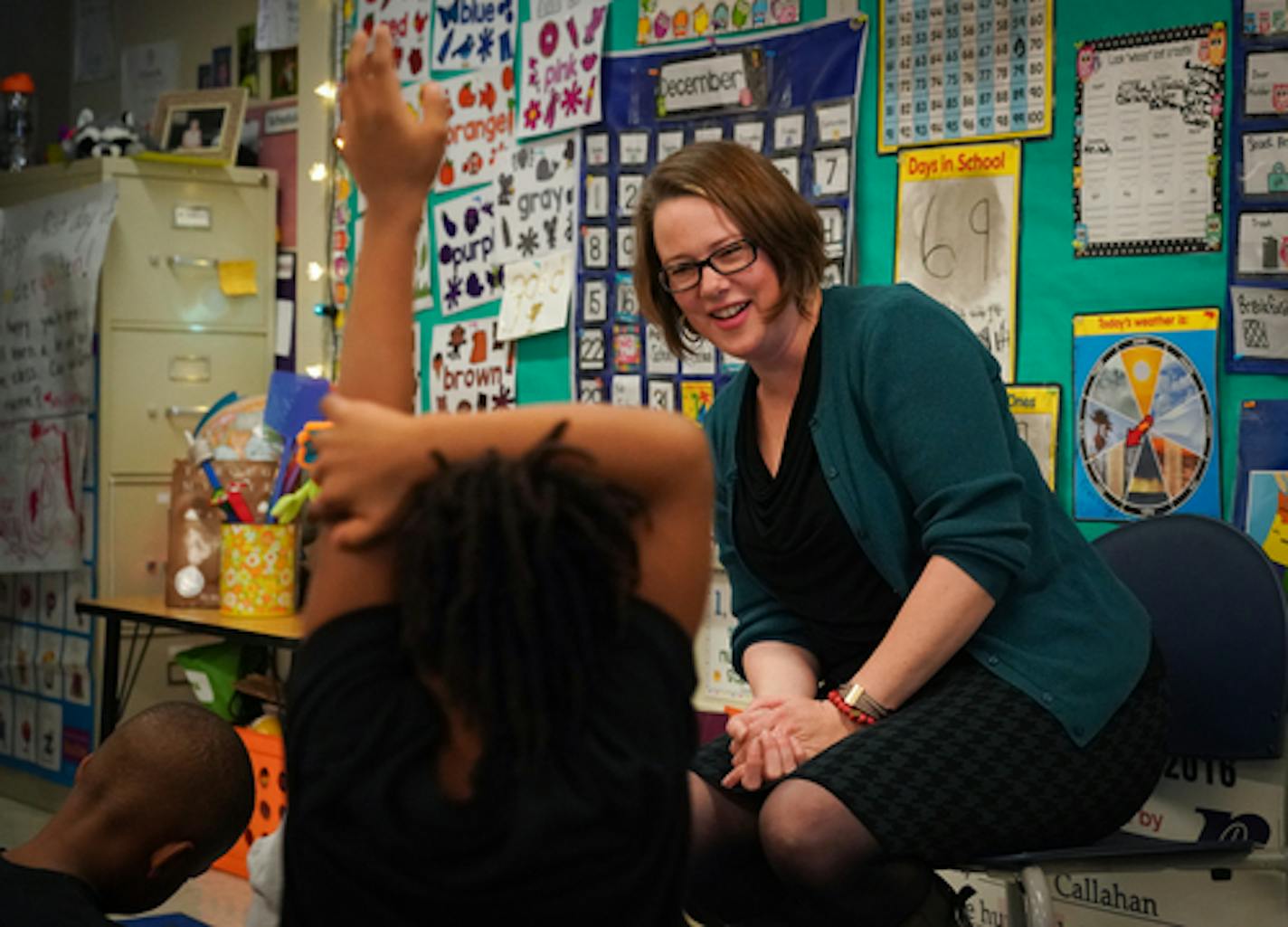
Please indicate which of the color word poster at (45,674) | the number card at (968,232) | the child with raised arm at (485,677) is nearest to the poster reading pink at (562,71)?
the number card at (968,232)

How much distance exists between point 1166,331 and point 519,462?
167 centimetres

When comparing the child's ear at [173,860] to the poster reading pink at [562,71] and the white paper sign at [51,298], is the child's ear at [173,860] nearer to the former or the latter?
the poster reading pink at [562,71]

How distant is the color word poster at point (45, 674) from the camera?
3971 mm

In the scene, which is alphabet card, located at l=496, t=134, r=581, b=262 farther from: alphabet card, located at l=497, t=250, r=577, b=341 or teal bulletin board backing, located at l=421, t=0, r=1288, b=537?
teal bulletin board backing, located at l=421, t=0, r=1288, b=537

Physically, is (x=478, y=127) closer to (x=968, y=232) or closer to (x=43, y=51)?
(x=968, y=232)

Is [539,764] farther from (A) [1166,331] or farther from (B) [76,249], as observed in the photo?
(B) [76,249]

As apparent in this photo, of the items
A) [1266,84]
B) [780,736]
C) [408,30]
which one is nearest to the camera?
[780,736]

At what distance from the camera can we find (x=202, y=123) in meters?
4.12

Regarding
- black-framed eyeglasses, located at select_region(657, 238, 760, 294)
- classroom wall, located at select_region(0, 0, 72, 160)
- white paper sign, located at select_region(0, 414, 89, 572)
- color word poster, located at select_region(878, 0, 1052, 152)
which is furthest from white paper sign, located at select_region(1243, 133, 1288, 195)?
classroom wall, located at select_region(0, 0, 72, 160)

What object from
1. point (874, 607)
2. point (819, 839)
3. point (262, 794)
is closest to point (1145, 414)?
point (874, 607)

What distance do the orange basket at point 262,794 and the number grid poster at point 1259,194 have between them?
6.81 feet

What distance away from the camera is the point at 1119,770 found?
169 centimetres

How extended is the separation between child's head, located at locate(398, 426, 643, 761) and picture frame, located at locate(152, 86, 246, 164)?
335 centimetres

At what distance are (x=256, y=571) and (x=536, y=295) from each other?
866 mm
